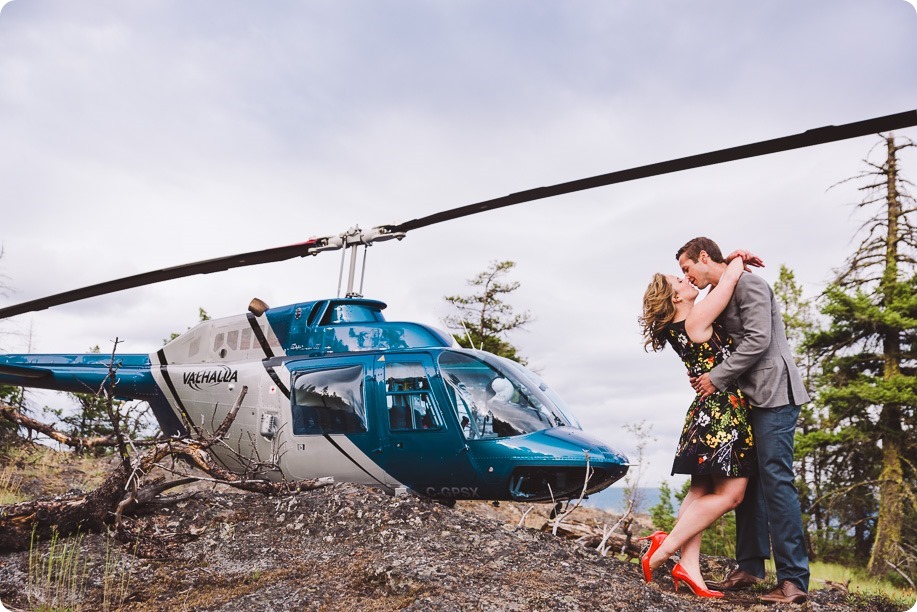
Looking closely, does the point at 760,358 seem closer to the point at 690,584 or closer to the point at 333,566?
the point at 690,584

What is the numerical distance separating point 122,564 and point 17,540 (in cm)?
104

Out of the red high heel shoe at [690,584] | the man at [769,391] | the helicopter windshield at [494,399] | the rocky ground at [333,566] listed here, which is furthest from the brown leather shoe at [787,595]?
the helicopter windshield at [494,399]

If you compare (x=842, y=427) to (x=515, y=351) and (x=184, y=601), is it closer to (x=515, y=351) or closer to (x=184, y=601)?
(x=515, y=351)

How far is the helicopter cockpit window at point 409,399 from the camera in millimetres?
6645

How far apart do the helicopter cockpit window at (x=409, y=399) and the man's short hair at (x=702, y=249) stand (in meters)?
2.82

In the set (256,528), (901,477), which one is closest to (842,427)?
(901,477)

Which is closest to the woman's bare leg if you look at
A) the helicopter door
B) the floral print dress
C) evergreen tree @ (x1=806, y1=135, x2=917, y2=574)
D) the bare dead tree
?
the floral print dress

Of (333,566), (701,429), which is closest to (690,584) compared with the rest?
(701,429)

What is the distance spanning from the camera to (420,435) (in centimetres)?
666

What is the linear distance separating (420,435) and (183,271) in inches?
136

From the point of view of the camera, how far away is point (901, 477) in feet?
54.2

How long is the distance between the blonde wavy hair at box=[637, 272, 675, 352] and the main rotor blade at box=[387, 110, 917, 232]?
79 centimetres

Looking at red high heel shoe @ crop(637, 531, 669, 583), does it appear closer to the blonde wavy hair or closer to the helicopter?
the helicopter

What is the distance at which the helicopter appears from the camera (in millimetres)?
6242
